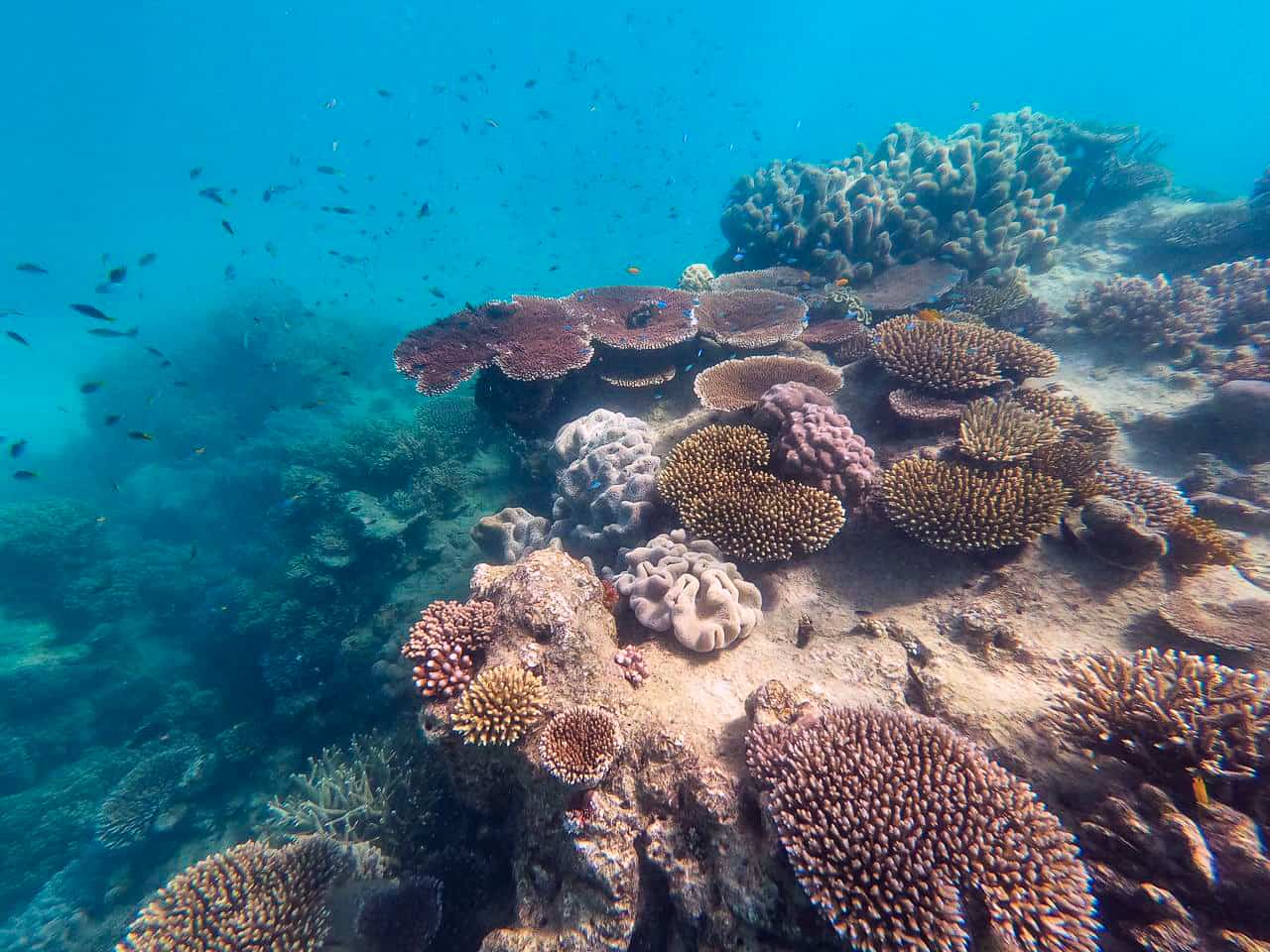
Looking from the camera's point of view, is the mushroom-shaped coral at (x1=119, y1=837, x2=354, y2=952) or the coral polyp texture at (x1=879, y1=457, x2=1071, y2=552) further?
the coral polyp texture at (x1=879, y1=457, x2=1071, y2=552)

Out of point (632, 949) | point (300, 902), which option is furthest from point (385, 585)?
point (632, 949)

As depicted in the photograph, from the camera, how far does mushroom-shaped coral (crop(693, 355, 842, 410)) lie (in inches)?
282

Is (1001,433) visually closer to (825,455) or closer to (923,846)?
(825,455)

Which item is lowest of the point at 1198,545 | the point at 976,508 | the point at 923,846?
the point at 923,846

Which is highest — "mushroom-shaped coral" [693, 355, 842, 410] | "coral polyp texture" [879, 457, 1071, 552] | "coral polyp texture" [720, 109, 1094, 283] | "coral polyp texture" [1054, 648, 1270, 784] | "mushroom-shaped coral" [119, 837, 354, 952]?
"coral polyp texture" [720, 109, 1094, 283]

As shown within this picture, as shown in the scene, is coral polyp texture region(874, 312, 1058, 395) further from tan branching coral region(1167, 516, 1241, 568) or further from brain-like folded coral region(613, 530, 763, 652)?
brain-like folded coral region(613, 530, 763, 652)

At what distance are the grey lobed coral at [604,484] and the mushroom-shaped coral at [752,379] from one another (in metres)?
1.07

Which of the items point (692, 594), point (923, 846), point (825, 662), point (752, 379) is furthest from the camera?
point (752, 379)

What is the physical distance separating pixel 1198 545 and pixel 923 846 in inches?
170

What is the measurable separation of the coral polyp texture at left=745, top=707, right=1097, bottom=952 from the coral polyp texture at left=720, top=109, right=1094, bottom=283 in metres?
11.0

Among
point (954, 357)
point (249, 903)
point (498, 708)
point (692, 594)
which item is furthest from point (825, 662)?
point (249, 903)

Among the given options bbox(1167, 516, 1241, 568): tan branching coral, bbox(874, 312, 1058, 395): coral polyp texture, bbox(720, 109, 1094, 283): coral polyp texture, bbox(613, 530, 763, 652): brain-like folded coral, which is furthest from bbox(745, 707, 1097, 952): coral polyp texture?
bbox(720, 109, 1094, 283): coral polyp texture

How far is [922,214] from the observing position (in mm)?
12281

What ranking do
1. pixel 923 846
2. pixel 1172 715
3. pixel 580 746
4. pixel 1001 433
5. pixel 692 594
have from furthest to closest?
pixel 1001 433 < pixel 692 594 < pixel 580 746 < pixel 1172 715 < pixel 923 846
